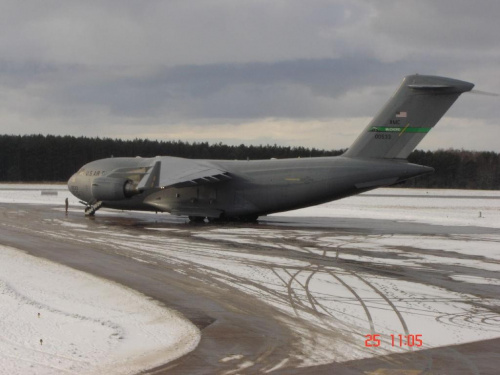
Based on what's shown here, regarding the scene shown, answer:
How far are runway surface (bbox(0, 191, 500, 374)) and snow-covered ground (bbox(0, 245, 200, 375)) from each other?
1.60ft

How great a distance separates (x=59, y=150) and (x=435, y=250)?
8887cm

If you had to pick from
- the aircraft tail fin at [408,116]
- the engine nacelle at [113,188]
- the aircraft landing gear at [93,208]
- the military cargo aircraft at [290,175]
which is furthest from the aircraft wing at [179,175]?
the aircraft tail fin at [408,116]

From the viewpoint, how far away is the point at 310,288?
596 inches

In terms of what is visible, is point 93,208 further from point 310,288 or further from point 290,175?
point 310,288

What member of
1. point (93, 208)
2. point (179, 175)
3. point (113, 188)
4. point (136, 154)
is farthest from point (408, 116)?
point (136, 154)

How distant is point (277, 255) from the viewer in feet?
68.7

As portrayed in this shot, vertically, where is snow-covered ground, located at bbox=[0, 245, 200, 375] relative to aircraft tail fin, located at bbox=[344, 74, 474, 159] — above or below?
below

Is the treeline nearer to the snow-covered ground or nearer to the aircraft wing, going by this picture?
the aircraft wing

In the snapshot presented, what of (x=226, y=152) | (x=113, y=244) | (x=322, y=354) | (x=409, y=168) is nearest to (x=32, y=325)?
(x=322, y=354)

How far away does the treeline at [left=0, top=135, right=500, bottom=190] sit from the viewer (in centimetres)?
10262
